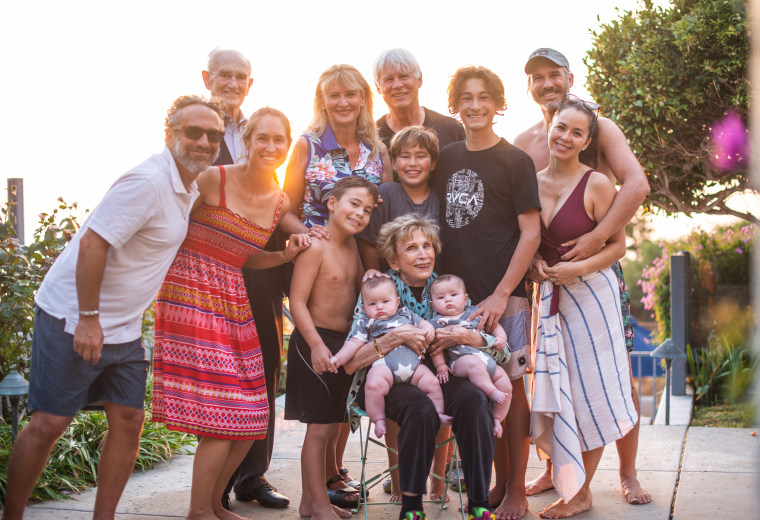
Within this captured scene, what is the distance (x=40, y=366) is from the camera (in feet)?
9.55

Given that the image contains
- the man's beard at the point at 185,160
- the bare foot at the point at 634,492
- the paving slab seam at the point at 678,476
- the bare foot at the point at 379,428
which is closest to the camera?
the man's beard at the point at 185,160

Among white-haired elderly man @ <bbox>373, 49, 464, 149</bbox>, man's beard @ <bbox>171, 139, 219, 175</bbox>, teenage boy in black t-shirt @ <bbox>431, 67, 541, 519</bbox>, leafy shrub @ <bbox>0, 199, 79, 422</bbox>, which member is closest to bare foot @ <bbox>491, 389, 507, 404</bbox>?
teenage boy in black t-shirt @ <bbox>431, 67, 541, 519</bbox>

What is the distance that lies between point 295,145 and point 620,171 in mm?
1664

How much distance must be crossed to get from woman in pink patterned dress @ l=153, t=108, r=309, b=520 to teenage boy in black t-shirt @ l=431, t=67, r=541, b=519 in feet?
2.59

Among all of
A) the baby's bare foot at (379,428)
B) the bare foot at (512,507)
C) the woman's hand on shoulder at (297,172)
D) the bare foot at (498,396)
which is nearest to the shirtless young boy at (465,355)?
the bare foot at (498,396)

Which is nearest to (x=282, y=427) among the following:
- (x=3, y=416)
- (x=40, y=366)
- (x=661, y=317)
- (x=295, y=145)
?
(x=3, y=416)

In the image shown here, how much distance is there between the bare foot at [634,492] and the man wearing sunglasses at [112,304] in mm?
2483

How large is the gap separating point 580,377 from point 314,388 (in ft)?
4.24

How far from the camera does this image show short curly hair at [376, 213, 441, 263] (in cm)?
353

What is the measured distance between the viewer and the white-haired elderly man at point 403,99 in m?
4.19

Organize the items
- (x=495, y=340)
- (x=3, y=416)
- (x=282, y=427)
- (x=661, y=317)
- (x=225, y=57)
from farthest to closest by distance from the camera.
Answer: (x=661, y=317) < (x=282, y=427) < (x=3, y=416) < (x=225, y=57) < (x=495, y=340)

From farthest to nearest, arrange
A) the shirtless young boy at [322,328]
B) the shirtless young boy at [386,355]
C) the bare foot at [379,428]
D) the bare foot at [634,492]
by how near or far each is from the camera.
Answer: the bare foot at [634,492], the shirtless young boy at [322,328], the shirtless young boy at [386,355], the bare foot at [379,428]

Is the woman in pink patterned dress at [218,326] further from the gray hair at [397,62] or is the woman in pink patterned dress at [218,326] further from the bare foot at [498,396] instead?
the bare foot at [498,396]

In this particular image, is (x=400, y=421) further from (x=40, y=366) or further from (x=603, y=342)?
(x=40, y=366)
